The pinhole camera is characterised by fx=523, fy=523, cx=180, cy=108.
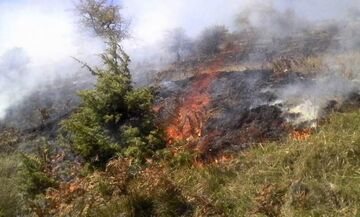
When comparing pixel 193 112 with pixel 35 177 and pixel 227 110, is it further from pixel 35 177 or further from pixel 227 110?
pixel 35 177

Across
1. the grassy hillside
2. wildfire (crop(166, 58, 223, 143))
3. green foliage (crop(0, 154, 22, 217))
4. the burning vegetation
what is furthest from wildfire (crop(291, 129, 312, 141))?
green foliage (crop(0, 154, 22, 217))

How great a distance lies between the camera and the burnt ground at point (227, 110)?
10505mm

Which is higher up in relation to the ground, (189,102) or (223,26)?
(223,26)

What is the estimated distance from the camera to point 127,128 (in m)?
10.2

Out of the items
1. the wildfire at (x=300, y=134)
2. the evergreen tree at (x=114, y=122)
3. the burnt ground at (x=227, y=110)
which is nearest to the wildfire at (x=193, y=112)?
the burnt ground at (x=227, y=110)

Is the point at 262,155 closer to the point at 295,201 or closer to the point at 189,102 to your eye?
the point at 295,201

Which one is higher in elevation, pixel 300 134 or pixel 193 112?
pixel 193 112

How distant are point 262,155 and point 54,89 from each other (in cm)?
1150

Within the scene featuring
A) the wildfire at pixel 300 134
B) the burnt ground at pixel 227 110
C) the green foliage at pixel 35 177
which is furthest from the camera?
the burnt ground at pixel 227 110

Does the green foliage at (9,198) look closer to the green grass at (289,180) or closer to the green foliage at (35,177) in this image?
the green foliage at (35,177)

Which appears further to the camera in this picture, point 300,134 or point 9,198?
point 300,134

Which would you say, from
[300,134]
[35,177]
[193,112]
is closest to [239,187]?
[300,134]

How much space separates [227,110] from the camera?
11.8m

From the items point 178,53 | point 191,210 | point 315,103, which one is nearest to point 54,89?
point 178,53
